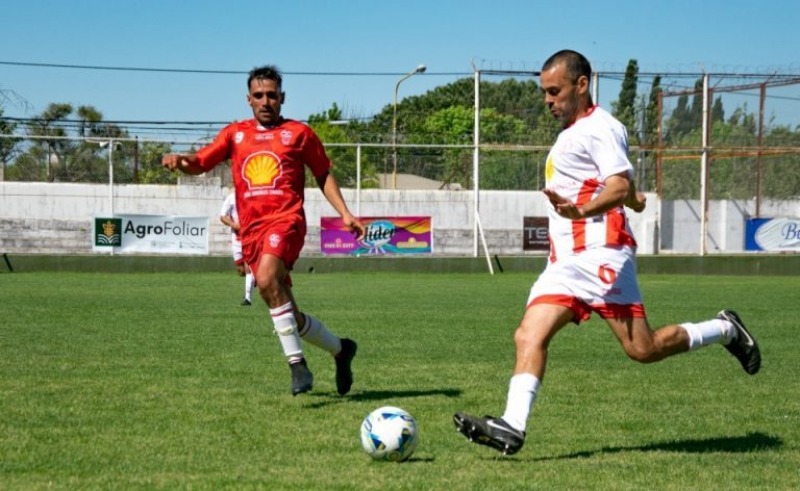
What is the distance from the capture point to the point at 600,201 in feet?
16.9

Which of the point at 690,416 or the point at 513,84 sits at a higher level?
the point at 513,84

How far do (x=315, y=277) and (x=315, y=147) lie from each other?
17.2 metres

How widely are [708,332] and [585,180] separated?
1238 mm

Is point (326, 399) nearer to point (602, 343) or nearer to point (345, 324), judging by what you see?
point (602, 343)

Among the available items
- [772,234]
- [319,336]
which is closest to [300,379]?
[319,336]

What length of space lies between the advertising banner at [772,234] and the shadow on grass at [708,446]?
2417 centimetres

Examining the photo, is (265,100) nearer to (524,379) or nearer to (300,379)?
(300,379)

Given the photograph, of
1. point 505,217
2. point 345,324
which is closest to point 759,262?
point 505,217

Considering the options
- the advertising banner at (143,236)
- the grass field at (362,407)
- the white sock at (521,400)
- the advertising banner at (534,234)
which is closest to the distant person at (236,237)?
the grass field at (362,407)

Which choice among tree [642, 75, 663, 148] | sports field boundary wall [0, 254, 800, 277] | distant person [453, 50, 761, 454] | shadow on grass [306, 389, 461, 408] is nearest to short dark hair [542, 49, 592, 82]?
distant person [453, 50, 761, 454]

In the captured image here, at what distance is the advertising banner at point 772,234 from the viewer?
29047mm

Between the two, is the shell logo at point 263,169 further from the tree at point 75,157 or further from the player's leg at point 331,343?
the tree at point 75,157

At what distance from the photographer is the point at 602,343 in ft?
36.6

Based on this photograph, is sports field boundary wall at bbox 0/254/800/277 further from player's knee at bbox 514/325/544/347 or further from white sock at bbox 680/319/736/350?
player's knee at bbox 514/325/544/347
